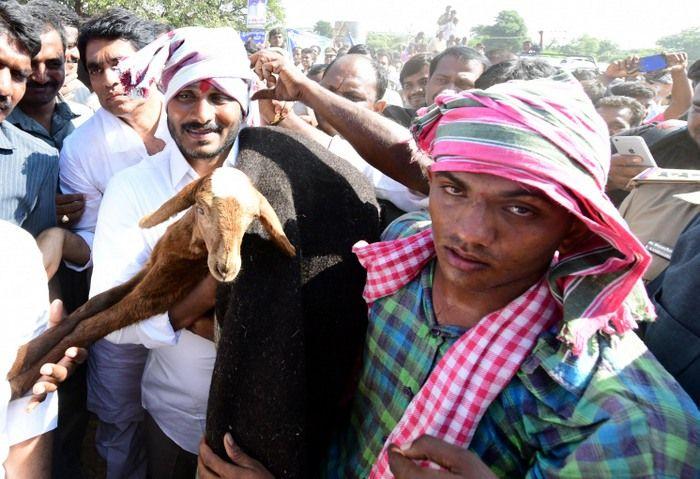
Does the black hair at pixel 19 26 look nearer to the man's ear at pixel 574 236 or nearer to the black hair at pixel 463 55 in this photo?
the man's ear at pixel 574 236

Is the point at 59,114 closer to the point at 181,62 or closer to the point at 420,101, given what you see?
the point at 181,62

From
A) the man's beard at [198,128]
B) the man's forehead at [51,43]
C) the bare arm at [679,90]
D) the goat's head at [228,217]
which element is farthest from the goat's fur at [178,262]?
the bare arm at [679,90]

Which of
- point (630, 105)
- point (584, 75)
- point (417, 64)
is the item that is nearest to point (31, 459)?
point (630, 105)

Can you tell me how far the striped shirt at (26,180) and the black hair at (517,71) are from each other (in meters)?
2.72

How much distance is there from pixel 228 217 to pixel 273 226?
0.14 meters

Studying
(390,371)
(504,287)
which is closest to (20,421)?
(390,371)

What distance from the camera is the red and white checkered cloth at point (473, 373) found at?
1247mm

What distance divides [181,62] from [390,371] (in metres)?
1.60

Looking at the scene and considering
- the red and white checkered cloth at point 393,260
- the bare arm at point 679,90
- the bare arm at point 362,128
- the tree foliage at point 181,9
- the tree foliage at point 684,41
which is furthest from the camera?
the tree foliage at point 684,41

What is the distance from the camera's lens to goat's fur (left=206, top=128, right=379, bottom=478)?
1.46m

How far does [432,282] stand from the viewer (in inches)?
61.0

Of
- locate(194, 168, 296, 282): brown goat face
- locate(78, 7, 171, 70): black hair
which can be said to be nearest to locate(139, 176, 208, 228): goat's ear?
locate(194, 168, 296, 282): brown goat face

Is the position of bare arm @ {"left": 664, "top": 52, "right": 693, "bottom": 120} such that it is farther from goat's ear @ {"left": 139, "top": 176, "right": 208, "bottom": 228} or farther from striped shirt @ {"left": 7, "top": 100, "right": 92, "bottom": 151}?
striped shirt @ {"left": 7, "top": 100, "right": 92, "bottom": 151}

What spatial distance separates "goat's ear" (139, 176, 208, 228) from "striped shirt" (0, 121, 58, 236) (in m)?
1.45
